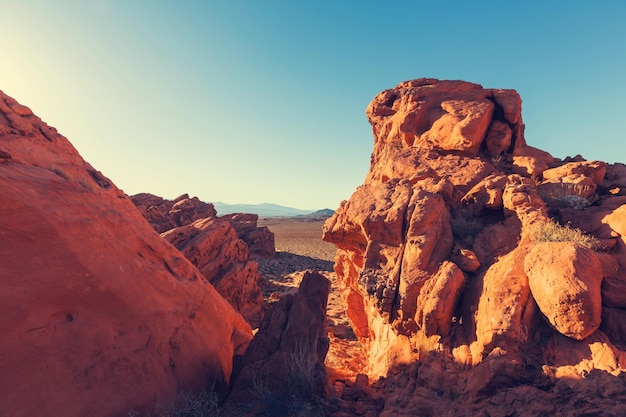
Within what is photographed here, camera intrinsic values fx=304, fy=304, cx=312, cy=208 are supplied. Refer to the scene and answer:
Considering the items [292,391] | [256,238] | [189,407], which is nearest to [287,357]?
[292,391]

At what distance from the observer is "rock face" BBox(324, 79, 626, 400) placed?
4867 millimetres

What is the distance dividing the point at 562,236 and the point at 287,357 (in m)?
5.72

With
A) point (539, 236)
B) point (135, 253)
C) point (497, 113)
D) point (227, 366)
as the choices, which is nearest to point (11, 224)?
point (135, 253)

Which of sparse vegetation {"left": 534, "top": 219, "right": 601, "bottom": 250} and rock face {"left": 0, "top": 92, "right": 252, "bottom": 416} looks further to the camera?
sparse vegetation {"left": 534, "top": 219, "right": 601, "bottom": 250}

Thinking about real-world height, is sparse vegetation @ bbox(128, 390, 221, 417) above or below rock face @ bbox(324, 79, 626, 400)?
below

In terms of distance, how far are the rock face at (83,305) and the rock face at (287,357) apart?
709 millimetres

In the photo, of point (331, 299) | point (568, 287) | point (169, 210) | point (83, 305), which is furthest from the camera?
point (169, 210)

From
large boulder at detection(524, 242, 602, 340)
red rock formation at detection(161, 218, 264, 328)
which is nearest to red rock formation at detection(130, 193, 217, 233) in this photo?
red rock formation at detection(161, 218, 264, 328)

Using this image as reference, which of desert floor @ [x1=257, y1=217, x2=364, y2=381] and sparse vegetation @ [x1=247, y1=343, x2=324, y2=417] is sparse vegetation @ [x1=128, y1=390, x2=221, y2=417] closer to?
sparse vegetation @ [x1=247, y1=343, x2=324, y2=417]

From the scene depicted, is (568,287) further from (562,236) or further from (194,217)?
(194,217)

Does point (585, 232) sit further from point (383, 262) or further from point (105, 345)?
point (105, 345)

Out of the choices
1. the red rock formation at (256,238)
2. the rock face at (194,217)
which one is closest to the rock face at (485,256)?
the red rock formation at (256,238)

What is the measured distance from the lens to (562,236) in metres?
5.84

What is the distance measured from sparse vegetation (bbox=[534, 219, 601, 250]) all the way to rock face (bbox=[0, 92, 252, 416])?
687cm
